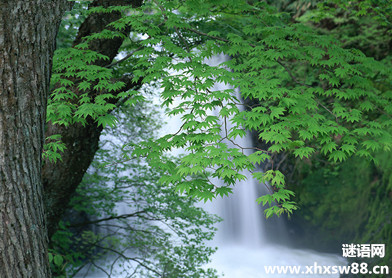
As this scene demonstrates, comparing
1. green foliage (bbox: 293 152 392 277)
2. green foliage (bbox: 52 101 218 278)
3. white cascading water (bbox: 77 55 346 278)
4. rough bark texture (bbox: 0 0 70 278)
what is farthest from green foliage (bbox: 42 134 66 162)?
green foliage (bbox: 293 152 392 277)

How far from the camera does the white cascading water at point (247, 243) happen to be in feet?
31.9

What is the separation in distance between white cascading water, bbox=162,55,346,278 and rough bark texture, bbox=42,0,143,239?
5710 mm

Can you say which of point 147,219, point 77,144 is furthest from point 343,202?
point 77,144

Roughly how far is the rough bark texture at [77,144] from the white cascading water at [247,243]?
5.71m

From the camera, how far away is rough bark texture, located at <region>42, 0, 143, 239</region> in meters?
4.90

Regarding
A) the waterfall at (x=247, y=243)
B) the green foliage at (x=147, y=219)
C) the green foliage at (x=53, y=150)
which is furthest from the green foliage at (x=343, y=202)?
the green foliage at (x=53, y=150)

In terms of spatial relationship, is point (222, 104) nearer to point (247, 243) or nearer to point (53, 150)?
point (53, 150)

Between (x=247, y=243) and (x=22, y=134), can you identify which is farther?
(x=247, y=243)

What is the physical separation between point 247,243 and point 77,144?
311 inches

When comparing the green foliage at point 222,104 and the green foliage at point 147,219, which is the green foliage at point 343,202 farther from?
the green foliage at point 222,104

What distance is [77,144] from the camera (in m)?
4.96

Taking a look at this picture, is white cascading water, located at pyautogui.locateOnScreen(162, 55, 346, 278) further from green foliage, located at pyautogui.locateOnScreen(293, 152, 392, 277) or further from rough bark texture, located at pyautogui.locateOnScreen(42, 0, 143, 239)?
rough bark texture, located at pyautogui.locateOnScreen(42, 0, 143, 239)

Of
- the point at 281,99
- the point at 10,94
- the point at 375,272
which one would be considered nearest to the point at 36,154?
the point at 10,94

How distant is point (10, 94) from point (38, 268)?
119cm
